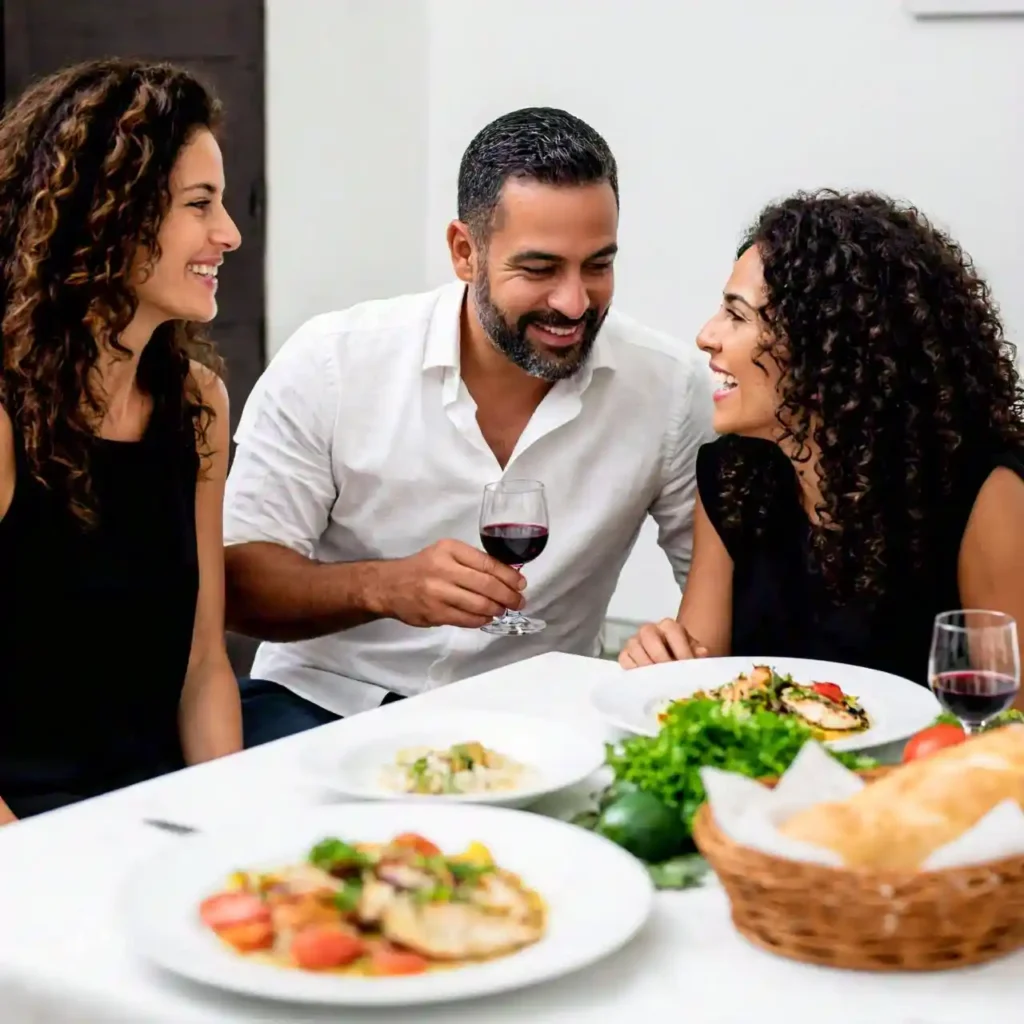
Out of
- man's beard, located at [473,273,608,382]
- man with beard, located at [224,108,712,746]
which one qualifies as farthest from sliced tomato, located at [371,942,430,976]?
man's beard, located at [473,273,608,382]

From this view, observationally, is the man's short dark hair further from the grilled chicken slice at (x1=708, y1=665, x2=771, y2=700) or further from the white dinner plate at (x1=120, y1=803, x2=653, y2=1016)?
the white dinner plate at (x1=120, y1=803, x2=653, y2=1016)

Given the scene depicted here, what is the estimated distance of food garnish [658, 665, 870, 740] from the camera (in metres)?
1.69

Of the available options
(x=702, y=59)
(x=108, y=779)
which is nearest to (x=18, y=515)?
(x=108, y=779)

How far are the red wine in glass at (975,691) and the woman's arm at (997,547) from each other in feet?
2.74

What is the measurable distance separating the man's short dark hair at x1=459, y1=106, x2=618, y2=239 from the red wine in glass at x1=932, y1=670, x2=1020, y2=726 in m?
1.42

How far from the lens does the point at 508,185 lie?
8.89 ft

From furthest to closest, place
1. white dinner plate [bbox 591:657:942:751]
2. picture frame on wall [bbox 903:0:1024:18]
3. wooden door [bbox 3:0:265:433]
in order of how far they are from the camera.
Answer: wooden door [bbox 3:0:265:433]
picture frame on wall [bbox 903:0:1024:18]
white dinner plate [bbox 591:657:942:751]

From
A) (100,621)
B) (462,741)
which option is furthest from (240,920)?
(100,621)

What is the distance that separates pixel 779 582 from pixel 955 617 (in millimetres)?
1006

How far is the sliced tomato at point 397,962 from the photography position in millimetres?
1077

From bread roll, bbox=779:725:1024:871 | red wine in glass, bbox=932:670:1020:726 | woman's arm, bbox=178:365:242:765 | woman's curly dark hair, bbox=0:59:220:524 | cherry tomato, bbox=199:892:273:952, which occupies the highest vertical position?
woman's curly dark hair, bbox=0:59:220:524

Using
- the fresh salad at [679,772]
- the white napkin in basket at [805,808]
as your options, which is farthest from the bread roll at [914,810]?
the fresh salad at [679,772]

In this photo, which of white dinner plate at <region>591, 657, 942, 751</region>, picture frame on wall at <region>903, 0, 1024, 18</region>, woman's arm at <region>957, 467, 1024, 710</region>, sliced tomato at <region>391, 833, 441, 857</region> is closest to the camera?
sliced tomato at <region>391, 833, 441, 857</region>

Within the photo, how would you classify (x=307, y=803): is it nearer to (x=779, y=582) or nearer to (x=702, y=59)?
(x=779, y=582)
